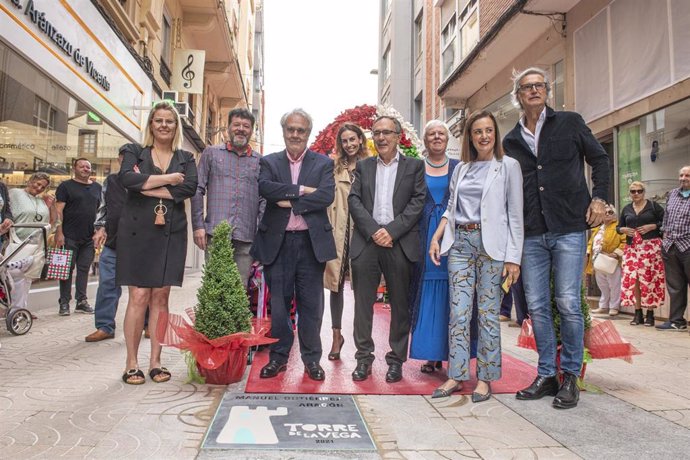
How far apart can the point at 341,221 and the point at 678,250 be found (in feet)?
15.9

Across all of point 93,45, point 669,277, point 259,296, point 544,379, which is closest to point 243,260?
point 259,296

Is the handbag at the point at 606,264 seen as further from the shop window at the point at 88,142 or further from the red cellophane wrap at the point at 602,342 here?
the shop window at the point at 88,142

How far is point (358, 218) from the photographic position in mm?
4145

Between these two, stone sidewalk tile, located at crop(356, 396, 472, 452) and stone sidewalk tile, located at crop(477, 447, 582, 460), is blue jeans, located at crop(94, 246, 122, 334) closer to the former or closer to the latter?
stone sidewalk tile, located at crop(356, 396, 472, 452)

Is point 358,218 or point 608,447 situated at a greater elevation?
point 358,218

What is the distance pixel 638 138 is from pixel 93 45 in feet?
29.9

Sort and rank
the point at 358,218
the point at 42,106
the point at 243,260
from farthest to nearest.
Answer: the point at 42,106 → the point at 243,260 → the point at 358,218

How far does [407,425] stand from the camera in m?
2.97

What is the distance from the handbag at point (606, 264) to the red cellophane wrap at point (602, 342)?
4.81 meters

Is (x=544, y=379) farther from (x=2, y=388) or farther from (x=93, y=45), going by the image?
(x=93, y=45)

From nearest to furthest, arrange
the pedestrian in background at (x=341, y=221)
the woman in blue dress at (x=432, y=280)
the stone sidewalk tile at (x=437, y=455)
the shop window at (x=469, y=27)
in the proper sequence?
the stone sidewalk tile at (x=437, y=455)
the woman in blue dress at (x=432, y=280)
the pedestrian in background at (x=341, y=221)
the shop window at (x=469, y=27)

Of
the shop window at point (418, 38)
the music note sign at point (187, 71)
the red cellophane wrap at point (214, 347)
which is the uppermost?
the shop window at point (418, 38)

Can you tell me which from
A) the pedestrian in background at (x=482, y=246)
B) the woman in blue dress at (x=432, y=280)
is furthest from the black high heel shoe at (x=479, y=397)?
the woman in blue dress at (x=432, y=280)

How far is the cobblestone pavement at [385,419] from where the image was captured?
8.41ft
